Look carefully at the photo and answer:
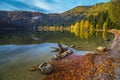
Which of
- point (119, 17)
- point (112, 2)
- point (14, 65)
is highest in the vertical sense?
point (112, 2)

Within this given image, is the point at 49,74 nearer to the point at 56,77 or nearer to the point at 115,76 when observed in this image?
the point at 56,77

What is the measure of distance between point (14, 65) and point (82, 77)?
1263cm

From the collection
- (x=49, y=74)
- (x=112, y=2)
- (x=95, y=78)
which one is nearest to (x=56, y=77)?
(x=49, y=74)

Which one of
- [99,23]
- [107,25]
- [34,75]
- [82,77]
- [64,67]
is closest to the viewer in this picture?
[82,77]

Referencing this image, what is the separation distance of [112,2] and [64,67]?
70.6 meters

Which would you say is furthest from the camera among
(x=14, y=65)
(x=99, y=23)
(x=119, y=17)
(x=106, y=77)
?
(x=99, y=23)

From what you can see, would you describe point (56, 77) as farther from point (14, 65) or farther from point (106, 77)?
point (14, 65)

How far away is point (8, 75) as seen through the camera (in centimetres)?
2456

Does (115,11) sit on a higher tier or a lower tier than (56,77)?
higher

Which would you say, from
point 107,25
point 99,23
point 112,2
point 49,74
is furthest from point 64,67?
point 99,23

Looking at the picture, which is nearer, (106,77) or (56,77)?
(106,77)

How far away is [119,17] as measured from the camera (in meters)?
86.6

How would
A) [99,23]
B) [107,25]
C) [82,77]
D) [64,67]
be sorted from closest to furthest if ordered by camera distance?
[82,77]
[64,67]
[107,25]
[99,23]

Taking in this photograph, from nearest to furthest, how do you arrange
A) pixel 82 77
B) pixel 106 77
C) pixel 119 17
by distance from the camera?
pixel 106 77 < pixel 82 77 < pixel 119 17
